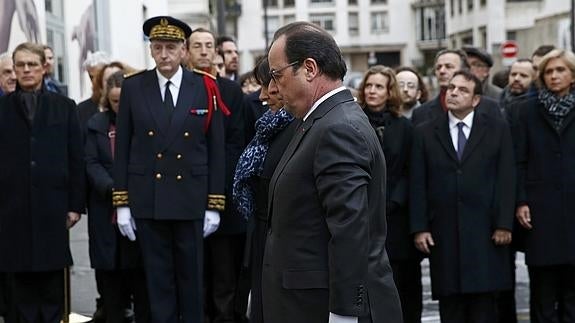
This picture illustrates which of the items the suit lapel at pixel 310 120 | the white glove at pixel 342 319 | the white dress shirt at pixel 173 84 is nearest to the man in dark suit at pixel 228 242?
the white dress shirt at pixel 173 84

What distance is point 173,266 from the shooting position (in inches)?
296

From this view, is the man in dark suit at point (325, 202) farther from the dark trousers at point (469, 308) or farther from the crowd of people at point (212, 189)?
the dark trousers at point (469, 308)

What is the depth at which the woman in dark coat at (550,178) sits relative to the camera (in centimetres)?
800

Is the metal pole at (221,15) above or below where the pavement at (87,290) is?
above

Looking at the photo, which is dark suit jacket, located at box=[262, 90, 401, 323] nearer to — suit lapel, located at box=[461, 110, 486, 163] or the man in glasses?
suit lapel, located at box=[461, 110, 486, 163]

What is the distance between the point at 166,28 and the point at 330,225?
→ 11.7 feet

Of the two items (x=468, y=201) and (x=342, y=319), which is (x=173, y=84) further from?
(x=342, y=319)

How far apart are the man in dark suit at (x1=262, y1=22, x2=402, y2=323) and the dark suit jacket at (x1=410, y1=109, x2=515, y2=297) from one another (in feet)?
10.8

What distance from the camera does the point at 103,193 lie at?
7.99m

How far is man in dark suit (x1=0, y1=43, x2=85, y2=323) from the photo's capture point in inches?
302

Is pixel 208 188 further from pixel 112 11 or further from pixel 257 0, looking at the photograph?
pixel 257 0

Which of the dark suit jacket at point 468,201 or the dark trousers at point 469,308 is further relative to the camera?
the dark trousers at point 469,308

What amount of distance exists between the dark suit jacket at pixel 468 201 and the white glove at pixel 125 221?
202 centimetres

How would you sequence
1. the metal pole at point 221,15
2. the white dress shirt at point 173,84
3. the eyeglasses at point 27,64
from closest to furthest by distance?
the white dress shirt at point 173,84
the eyeglasses at point 27,64
the metal pole at point 221,15
